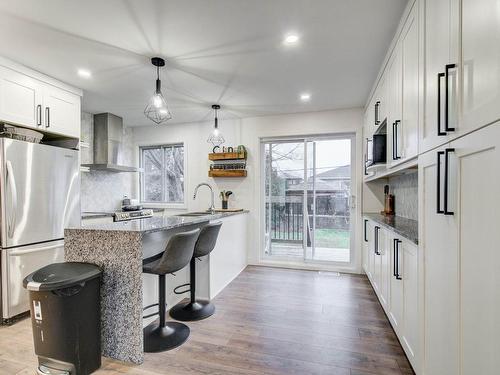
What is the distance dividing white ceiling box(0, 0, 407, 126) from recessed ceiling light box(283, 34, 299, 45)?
43 mm

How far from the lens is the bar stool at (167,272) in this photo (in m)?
2.00

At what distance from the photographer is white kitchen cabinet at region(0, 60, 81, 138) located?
255 cm

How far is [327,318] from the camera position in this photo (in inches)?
101

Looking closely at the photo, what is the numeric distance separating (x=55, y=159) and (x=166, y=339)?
2295 mm

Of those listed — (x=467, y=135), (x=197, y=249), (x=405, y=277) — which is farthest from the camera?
(x=197, y=249)

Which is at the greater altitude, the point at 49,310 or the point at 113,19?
the point at 113,19

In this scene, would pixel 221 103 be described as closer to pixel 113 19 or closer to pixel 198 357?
pixel 113 19

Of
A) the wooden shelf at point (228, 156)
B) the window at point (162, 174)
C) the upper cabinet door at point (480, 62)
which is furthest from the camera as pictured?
the window at point (162, 174)

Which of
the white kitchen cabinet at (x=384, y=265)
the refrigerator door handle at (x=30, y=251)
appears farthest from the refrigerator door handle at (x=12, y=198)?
the white kitchen cabinet at (x=384, y=265)

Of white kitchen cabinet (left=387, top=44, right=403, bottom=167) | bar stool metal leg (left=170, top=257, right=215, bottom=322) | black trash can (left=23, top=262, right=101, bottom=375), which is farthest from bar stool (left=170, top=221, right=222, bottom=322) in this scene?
white kitchen cabinet (left=387, top=44, right=403, bottom=167)

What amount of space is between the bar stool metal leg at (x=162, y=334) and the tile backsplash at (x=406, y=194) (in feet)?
8.62

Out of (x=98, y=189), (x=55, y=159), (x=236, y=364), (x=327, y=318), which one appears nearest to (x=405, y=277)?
(x=327, y=318)

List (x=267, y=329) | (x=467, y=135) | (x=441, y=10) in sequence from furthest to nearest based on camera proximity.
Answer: (x=267, y=329) < (x=441, y=10) < (x=467, y=135)

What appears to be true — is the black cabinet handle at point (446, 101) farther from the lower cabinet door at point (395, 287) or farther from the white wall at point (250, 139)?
the white wall at point (250, 139)
